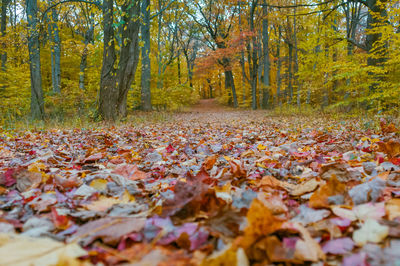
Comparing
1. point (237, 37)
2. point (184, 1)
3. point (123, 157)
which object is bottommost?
point (123, 157)

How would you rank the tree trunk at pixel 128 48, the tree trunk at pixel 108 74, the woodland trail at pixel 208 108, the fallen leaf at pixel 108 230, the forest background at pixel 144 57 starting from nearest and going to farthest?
the fallen leaf at pixel 108 230
the forest background at pixel 144 57
the tree trunk at pixel 108 74
the tree trunk at pixel 128 48
the woodland trail at pixel 208 108

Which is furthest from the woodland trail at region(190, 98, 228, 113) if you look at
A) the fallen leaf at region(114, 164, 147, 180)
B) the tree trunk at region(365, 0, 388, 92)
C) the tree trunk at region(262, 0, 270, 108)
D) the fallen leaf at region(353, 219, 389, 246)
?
the fallen leaf at region(353, 219, 389, 246)

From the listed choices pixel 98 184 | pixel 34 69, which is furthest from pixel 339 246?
pixel 34 69

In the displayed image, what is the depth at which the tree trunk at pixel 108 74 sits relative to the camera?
6.44 metres

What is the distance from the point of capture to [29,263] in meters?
0.52

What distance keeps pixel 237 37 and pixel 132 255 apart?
17.9 meters

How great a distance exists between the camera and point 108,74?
673 centimetres

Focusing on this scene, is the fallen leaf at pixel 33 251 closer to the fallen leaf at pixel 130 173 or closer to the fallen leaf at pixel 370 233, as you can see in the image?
the fallen leaf at pixel 370 233

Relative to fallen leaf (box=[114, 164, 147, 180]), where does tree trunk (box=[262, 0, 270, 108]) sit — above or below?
above

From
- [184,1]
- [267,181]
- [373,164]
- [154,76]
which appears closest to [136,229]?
[267,181]

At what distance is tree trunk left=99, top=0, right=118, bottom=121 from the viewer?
6.44 m

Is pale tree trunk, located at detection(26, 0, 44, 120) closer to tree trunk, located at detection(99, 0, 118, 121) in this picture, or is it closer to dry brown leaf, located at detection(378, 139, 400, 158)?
tree trunk, located at detection(99, 0, 118, 121)

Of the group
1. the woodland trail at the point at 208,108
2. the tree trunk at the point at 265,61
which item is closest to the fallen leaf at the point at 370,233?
the tree trunk at the point at 265,61

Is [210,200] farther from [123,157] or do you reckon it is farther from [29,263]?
[123,157]
